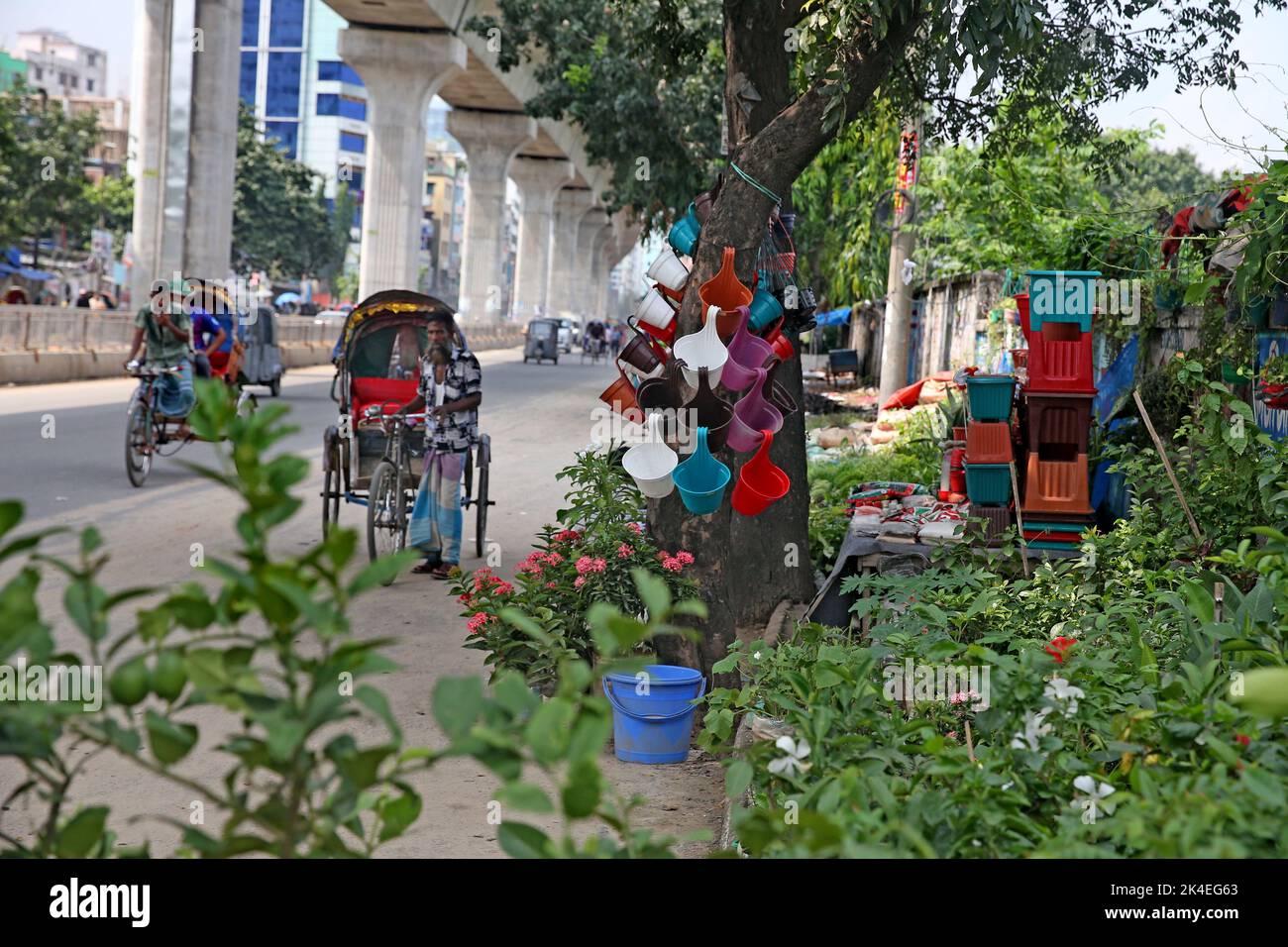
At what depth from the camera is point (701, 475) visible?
5.17 m

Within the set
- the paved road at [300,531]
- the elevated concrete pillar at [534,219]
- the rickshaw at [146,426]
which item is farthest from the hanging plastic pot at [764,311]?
the elevated concrete pillar at [534,219]

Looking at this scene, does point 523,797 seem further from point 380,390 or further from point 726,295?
point 380,390

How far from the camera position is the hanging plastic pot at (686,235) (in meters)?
6.38

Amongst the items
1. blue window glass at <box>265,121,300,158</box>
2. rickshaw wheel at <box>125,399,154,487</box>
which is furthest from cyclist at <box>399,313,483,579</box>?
blue window glass at <box>265,121,300,158</box>

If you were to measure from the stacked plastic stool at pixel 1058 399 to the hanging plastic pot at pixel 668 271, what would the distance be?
2494 mm

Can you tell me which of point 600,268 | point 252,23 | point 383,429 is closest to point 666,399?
point 383,429

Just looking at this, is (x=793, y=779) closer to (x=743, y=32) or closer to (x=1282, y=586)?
(x=1282, y=586)

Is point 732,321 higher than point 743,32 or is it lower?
lower

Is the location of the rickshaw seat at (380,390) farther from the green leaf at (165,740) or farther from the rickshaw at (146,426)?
the green leaf at (165,740)
